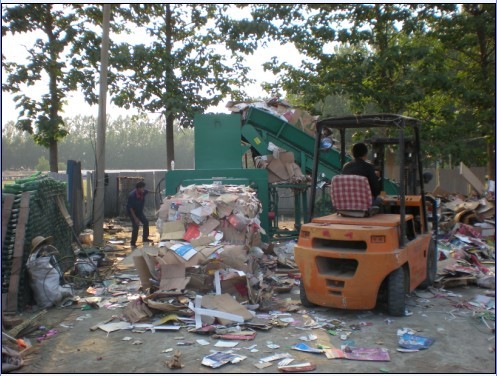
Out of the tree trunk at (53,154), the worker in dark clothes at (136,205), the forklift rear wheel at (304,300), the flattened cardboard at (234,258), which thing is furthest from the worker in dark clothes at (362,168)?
the tree trunk at (53,154)

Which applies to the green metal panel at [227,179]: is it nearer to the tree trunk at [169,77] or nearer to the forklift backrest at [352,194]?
the forklift backrest at [352,194]

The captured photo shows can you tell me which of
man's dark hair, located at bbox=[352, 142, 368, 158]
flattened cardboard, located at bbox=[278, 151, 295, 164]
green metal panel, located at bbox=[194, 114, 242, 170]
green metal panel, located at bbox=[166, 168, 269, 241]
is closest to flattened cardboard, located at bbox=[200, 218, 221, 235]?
green metal panel, located at bbox=[166, 168, 269, 241]

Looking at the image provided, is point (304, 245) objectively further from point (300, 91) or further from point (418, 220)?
point (300, 91)

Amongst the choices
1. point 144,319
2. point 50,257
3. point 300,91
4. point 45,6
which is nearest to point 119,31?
point 45,6

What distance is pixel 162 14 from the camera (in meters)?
16.6

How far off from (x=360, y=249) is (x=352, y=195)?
72 centimetres

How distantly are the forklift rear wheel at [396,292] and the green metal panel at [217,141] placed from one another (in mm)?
6413

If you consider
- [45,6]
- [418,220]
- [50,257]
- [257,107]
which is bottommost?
[50,257]

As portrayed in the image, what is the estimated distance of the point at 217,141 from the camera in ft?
40.2

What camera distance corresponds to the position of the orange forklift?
601cm

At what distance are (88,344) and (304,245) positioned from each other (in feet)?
9.28

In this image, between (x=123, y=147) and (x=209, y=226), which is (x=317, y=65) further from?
(x=123, y=147)

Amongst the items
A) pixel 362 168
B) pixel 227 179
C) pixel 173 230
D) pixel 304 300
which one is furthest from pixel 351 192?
pixel 227 179

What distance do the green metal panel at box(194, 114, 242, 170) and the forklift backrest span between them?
5.70 meters
